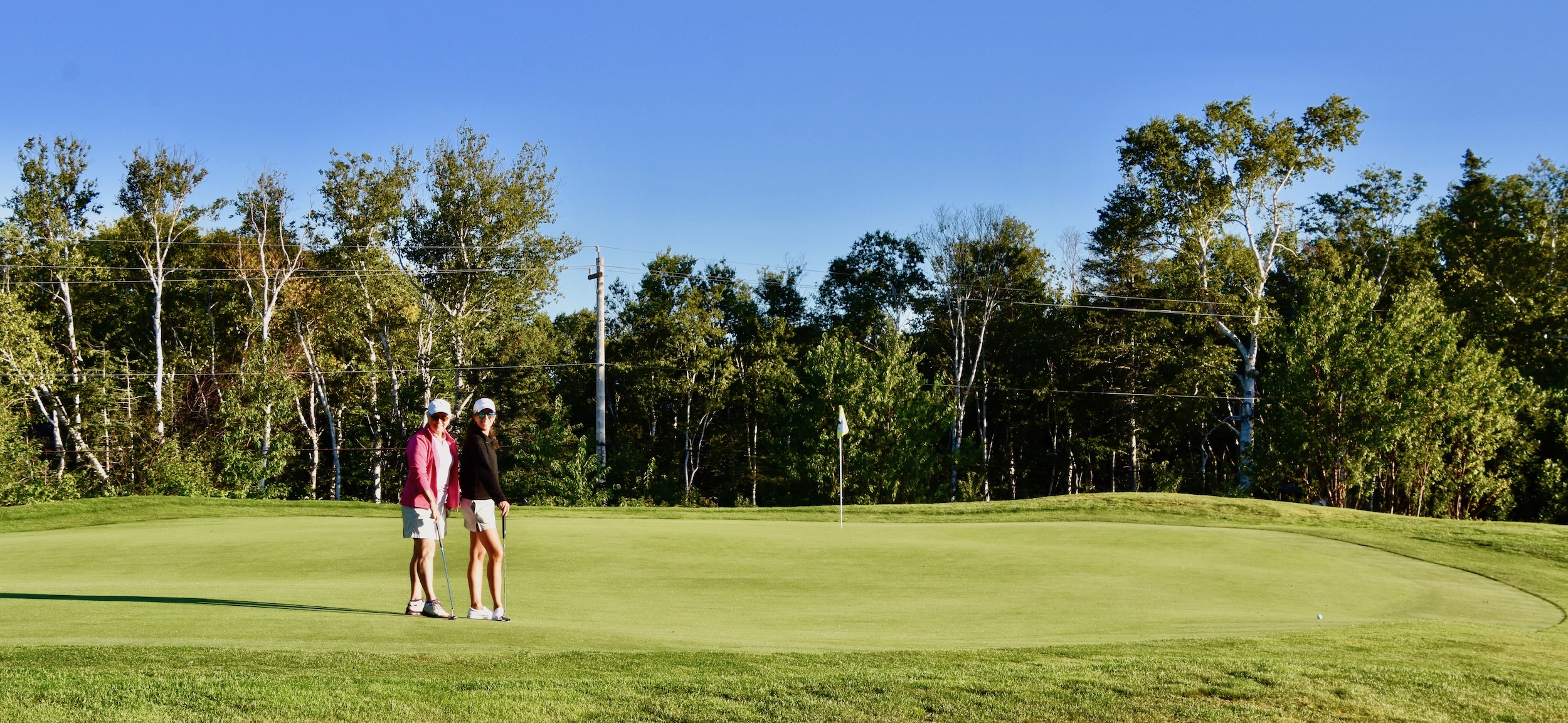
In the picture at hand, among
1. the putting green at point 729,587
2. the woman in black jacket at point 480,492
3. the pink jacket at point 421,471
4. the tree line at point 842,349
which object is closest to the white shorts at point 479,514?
the woman in black jacket at point 480,492

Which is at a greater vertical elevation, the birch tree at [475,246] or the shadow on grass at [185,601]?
the birch tree at [475,246]

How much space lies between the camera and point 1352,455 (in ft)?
97.8

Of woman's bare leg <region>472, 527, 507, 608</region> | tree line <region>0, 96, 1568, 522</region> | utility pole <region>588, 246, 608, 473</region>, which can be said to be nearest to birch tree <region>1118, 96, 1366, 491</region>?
tree line <region>0, 96, 1568, 522</region>

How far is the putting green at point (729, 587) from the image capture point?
7980 millimetres

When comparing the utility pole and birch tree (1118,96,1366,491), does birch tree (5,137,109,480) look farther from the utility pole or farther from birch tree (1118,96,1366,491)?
birch tree (1118,96,1366,491)

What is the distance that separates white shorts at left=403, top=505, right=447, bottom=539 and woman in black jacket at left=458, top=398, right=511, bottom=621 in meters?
0.26

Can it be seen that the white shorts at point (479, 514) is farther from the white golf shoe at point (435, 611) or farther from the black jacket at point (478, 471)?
the white golf shoe at point (435, 611)

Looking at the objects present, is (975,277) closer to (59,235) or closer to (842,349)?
(842,349)

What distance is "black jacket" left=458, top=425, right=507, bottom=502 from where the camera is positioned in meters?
8.80

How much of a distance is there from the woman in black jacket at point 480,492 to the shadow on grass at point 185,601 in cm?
66

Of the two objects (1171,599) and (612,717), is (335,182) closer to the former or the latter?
(1171,599)

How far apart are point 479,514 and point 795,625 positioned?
8.72 ft

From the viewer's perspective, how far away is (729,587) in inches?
450

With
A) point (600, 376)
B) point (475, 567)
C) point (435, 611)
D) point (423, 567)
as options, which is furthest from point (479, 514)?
point (600, 376)
